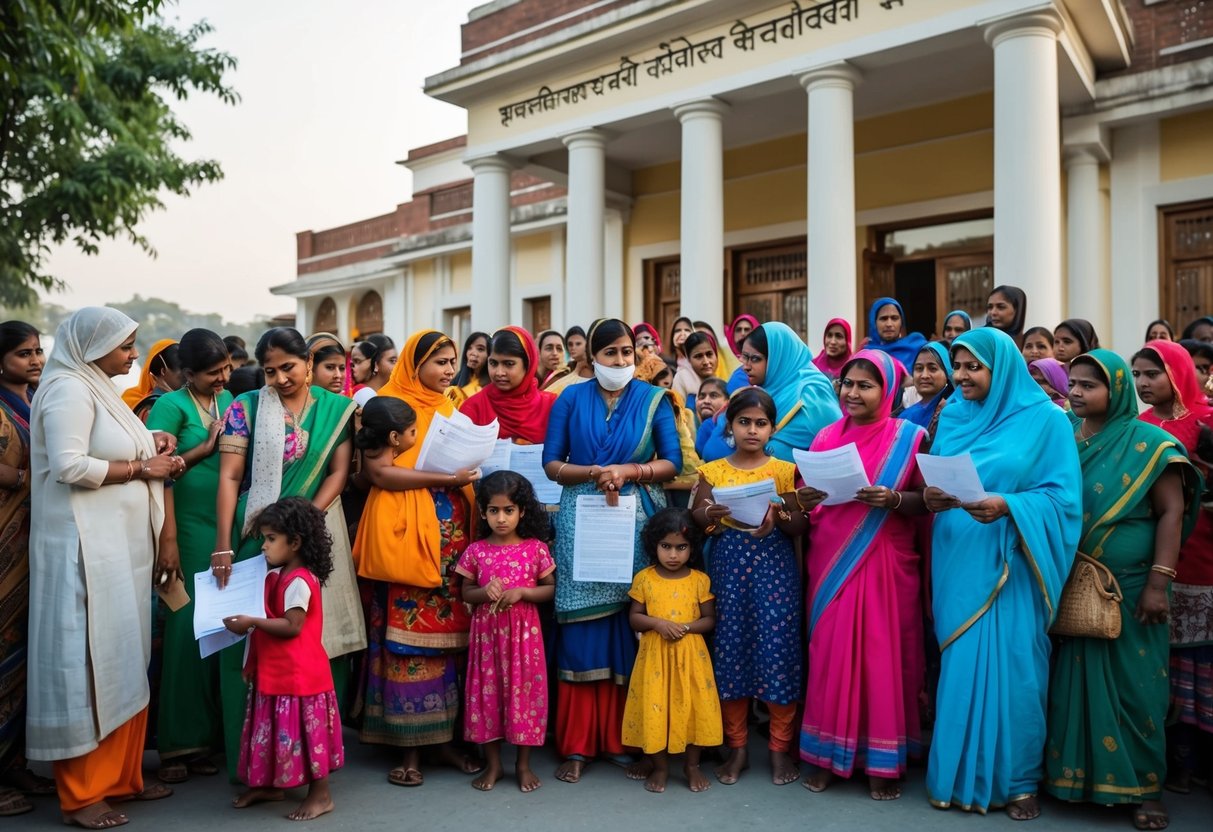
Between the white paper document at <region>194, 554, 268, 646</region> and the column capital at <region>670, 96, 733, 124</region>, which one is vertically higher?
the column capital at <region>670, 96, 733, 124</region>

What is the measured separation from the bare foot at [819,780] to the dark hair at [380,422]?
2.17 meters

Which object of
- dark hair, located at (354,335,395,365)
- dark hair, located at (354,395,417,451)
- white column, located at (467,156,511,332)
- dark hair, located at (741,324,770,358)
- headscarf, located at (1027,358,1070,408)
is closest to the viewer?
dark hair, located at (354,395,417,451)

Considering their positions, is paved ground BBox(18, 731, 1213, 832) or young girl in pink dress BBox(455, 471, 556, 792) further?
young girl in pink dress BBox(455, 471, 556, 792)

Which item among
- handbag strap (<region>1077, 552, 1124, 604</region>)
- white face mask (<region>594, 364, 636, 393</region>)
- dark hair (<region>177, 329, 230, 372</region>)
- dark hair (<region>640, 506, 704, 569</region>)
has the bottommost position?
handbag strap (<region>1077, 552, 1124, 604</region>)

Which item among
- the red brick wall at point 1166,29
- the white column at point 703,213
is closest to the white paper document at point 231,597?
the white column at point 703,213

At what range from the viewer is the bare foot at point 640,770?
386 cm

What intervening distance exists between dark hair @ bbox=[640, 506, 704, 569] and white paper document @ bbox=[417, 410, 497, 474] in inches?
29.3

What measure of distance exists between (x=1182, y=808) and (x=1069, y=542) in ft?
Result: 3.67

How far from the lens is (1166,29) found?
9.72 metres

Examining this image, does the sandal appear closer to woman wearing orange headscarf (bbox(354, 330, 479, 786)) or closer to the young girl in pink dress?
woman wearing orange headscarf (bbox(354, 330, 479, 786))

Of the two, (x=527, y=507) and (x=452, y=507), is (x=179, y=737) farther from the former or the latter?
(x=527, y=507)

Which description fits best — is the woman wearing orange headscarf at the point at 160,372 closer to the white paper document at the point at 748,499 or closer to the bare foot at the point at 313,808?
the bare foot at the point at 313,808

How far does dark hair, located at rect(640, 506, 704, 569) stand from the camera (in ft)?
12.7

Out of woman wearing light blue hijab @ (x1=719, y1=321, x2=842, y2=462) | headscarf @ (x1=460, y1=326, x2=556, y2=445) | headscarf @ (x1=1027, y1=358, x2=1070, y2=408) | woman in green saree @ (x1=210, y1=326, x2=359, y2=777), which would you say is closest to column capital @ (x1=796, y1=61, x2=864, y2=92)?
headscarf @ (x1=1027, y1=358, x2=1070, y2=408)
